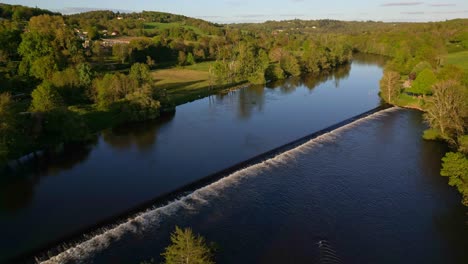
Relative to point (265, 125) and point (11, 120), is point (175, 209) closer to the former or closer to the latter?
point (11, 120)

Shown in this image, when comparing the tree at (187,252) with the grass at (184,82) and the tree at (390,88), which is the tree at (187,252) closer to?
the grass at (184,82)

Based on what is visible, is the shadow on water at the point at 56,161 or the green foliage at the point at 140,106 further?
the green foliage at the point at 140,106

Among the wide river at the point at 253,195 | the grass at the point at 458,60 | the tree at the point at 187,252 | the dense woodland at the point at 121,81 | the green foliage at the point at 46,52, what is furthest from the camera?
the grass at the point at 458,60

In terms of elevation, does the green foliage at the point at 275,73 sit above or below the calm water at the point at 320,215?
above

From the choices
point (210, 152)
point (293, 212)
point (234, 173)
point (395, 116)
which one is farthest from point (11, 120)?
point (395, 116)

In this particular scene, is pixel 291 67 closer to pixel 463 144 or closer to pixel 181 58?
pixel 181 58

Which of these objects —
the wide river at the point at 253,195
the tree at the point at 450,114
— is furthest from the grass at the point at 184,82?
the tree at the point at 450,114

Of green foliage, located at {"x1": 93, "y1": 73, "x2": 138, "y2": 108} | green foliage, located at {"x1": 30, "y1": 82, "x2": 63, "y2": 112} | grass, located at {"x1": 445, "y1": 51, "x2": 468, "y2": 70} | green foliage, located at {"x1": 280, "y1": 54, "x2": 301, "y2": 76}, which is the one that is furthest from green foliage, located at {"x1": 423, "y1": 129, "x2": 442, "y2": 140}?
grass, located at {"x1": 445, "y1": 51, "x2": 468, "y2": 70}

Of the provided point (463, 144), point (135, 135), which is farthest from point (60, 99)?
point (463, 144)
